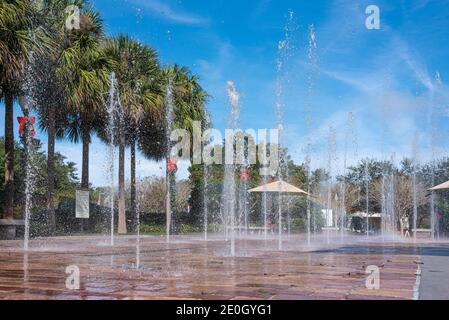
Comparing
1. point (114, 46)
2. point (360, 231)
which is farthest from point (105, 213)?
point (360, 231)

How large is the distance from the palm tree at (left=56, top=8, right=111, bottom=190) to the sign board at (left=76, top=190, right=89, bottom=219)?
52 cm

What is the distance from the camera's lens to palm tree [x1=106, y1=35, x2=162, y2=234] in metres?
25.4

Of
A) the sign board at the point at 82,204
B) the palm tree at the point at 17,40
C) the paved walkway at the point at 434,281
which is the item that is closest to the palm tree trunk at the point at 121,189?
the sign board at the point at 82,204

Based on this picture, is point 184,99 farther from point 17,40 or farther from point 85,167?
point 17,40

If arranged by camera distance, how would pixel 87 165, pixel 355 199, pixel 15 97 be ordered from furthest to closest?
1. pixel 355 199
2. pixel 87 165
3. pixel 15 97

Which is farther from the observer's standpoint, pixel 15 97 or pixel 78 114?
pixel 78 114

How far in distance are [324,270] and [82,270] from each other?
3.59 metres

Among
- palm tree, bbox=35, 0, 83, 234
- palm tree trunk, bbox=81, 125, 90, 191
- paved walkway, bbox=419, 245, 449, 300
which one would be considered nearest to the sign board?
palm tree trunk, bbox=81, 125, 90, 191

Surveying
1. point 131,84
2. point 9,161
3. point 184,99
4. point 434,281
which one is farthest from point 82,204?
point 434,281

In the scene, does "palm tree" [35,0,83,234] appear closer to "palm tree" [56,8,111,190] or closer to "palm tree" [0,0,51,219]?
"palm tree" [56,8,111,190]

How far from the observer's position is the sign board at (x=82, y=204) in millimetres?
23750

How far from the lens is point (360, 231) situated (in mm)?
35062
